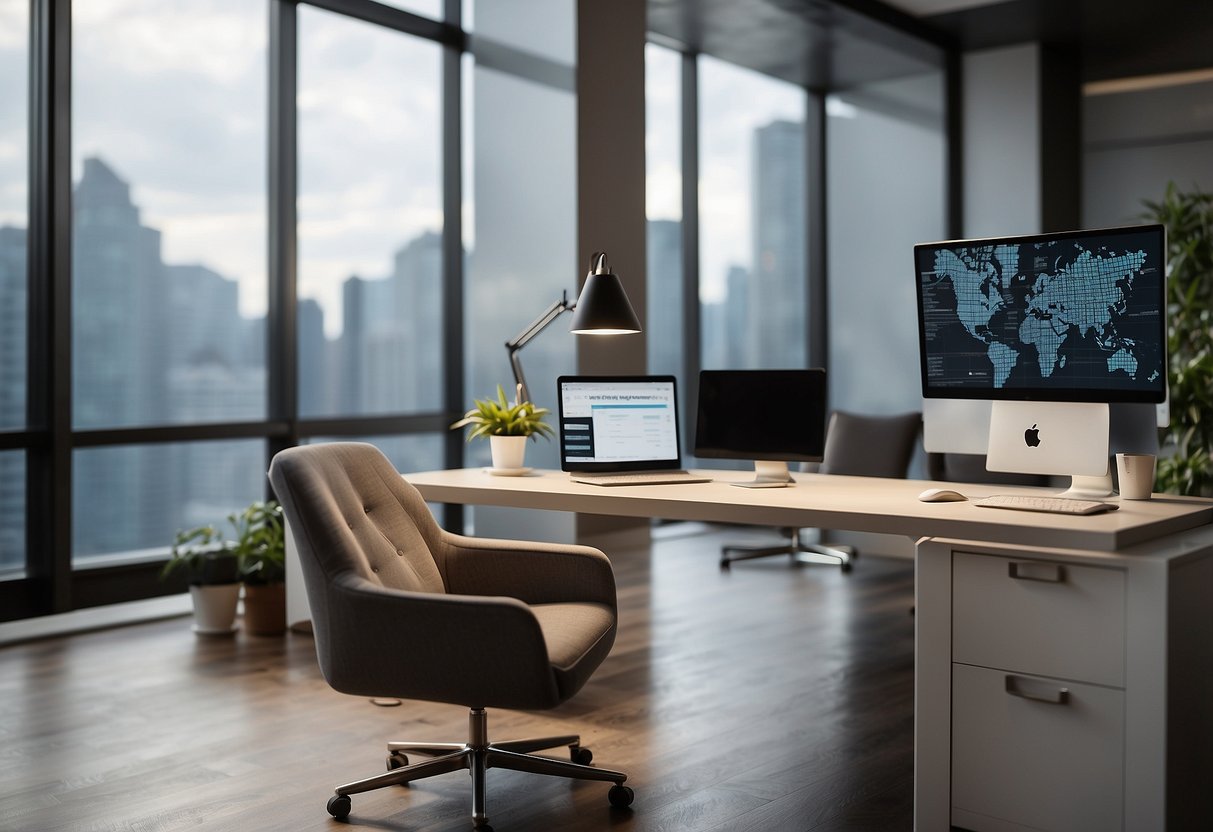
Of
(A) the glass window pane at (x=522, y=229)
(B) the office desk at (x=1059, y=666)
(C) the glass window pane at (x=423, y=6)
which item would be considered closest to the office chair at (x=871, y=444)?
(A) the glass window pane at (x=522, y=229)

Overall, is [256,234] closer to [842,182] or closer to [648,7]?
[648,7]

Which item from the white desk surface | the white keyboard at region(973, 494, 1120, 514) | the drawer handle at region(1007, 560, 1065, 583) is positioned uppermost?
the white keyboard at region(973, 494, 1120, 514)

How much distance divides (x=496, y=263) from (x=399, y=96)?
3.11 ft

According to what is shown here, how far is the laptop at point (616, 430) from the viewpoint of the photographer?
11.3ft

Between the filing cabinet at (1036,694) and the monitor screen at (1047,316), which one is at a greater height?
the monitor screen at (1047,316)

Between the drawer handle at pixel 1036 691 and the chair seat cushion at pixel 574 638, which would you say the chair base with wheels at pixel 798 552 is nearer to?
the chair seat cushion at pixel 574 638

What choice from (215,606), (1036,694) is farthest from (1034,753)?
(215,606)

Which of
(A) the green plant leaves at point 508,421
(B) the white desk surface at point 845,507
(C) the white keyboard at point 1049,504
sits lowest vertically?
(B) the white desk surface at point 845,507

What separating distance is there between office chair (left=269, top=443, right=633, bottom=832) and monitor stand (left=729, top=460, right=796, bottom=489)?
616 millimetres

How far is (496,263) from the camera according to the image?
579 cm

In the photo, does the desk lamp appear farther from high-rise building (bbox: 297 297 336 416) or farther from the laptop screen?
high-rise building (bbox: 297 297 336 416)

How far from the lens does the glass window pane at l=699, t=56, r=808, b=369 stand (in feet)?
24.1

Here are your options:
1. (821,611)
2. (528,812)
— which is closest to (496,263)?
(821,611)

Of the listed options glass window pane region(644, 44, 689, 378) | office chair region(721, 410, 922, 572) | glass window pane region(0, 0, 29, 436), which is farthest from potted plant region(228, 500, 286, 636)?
glass window pane region(644, 44, 689, 378)
